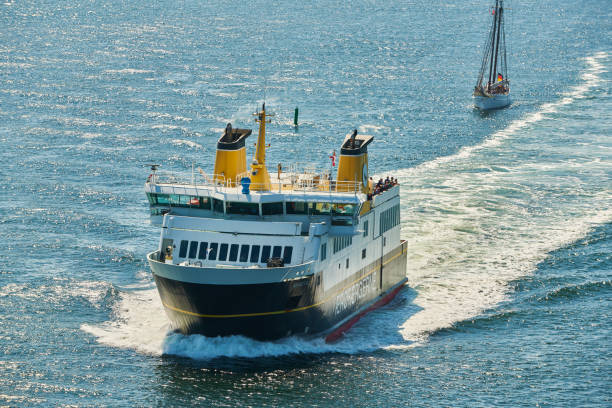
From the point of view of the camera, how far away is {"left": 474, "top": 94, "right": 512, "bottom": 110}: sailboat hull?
13325cm

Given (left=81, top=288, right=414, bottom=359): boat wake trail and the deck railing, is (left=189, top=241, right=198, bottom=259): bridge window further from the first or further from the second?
(left=81, top=288, right=414, bottom=359): boat wake trail

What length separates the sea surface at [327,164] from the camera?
57.1 meters

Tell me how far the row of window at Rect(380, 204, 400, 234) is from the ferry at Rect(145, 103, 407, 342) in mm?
2685

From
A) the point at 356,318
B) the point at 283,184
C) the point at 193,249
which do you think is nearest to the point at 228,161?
the point at 283,184

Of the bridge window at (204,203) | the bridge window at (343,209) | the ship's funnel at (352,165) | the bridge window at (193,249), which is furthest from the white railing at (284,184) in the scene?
the bridge window at (193,249)

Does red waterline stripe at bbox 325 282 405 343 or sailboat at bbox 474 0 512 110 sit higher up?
sailboat at bbox 474 0 512 110

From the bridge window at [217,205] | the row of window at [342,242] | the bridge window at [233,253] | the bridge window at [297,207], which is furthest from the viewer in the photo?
the row of window at [342,242]

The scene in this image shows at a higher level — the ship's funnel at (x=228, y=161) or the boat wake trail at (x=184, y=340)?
the ship's funnel at (x=228, y=161)

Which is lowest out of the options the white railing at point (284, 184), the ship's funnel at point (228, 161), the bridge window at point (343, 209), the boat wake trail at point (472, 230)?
the boat wake trail at point (472, 230)

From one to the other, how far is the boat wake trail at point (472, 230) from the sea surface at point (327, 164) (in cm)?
23

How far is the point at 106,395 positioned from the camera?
54.4 meters

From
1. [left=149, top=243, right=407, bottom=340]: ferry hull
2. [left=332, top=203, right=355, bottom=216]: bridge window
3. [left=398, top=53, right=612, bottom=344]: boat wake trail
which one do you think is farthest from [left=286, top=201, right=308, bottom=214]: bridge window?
[left=398, top=53, right=612, bottom=344]: boat wake trail

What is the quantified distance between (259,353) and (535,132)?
70583mm

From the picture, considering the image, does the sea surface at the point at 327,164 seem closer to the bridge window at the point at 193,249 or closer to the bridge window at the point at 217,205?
the bridge window at the point at 193,249
